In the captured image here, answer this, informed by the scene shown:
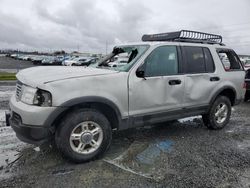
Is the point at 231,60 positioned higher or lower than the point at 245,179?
higher

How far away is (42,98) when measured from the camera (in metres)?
3.49

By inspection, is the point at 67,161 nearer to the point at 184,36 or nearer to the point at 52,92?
the point at 52,92

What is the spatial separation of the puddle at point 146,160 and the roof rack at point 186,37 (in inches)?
83.0

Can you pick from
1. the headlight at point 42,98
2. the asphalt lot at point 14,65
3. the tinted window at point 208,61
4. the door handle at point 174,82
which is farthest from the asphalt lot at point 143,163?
the asphalt lot at point 14,65

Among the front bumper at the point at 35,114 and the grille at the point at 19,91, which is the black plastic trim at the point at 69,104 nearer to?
the front bumper at the point at 35,114

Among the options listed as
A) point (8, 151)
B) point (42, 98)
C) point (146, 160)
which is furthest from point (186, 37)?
point (8, 151)

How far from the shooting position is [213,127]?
575 cm

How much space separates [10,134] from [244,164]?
425cm

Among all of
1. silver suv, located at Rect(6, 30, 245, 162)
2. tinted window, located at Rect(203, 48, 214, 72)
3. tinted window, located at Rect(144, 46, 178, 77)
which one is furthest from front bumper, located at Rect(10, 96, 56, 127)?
tinted window, located at Rect(203, 48, 214, 72)

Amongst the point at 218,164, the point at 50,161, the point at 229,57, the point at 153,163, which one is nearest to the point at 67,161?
the point at 50,161

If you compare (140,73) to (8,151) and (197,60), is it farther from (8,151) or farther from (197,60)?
(8,151)

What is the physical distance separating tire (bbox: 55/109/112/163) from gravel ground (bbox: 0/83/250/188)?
0.55 feet

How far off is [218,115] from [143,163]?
2716 mm

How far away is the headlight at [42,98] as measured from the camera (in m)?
3.46
